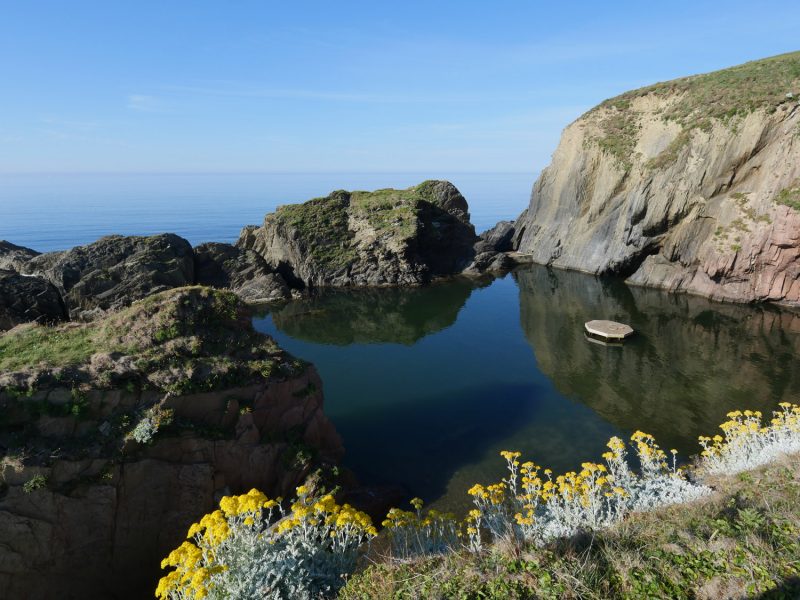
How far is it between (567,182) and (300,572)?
216 ft

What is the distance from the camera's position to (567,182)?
65375mm

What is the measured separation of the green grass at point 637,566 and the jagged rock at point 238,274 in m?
45.8

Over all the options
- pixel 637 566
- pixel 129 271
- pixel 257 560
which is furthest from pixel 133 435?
pixel 129 271

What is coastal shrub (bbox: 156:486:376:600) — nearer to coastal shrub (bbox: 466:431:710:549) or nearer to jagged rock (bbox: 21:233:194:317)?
coastal shrub (bbox: 466:431:710:549)

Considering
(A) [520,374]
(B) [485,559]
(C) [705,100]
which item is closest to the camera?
(B) [485,559]

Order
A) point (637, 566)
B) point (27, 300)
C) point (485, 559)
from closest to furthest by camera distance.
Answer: point (637, 566) → point (485, 559) → point (27, 300)

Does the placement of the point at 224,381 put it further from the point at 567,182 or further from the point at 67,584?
the point at 567,182

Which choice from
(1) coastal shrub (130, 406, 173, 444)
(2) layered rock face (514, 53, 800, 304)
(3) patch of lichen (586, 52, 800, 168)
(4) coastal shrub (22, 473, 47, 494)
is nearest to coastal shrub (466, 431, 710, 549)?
(1) coastal shrub (130, 406, 173, 444)

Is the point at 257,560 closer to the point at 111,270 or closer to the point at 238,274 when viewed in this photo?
the point at 111,270

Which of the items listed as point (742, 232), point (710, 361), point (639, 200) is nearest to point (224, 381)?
point (710, 361)

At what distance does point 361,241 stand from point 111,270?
27.8 metres

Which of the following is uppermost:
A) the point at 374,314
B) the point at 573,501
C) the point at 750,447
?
the point at 573,501

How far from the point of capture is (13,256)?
151 feet

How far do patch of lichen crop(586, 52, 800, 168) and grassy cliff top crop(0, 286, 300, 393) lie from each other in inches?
2021
